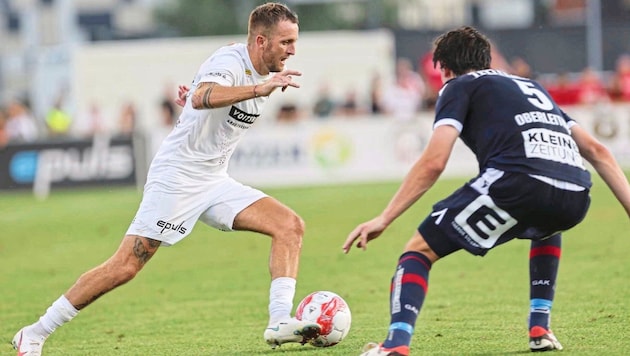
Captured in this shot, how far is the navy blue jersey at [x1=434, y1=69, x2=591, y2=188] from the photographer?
642 centimetres

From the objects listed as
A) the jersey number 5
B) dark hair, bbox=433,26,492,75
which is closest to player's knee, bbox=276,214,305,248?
dark hair, bbox=433,26,492,75

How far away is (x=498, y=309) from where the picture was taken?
935 cm

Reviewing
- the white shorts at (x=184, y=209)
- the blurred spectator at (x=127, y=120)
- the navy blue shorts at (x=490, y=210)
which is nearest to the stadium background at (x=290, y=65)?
the blurred spectator at (x=127, y=120)

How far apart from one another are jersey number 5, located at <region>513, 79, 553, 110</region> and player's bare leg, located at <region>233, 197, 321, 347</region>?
1972mm

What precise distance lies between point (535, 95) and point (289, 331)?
2.10m

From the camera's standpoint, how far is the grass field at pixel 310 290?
8109 mm

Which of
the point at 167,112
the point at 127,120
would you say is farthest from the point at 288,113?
the point at 127,120

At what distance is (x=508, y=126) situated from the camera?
6.48m

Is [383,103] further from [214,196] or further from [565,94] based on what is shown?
[214,196]

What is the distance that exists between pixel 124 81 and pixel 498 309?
30.3m

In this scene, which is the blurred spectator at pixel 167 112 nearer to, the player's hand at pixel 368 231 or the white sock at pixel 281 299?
the white sock at pixel 281 299

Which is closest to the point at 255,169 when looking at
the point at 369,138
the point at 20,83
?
the point at 369,138

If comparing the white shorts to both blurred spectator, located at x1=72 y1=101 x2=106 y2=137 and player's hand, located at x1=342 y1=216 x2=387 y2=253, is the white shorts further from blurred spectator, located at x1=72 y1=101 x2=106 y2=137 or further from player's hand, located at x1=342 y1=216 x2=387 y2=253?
blurred spectator, located at x1=72 y1=101 x2=106 y2=137

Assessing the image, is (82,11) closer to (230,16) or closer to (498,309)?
(230,16)
